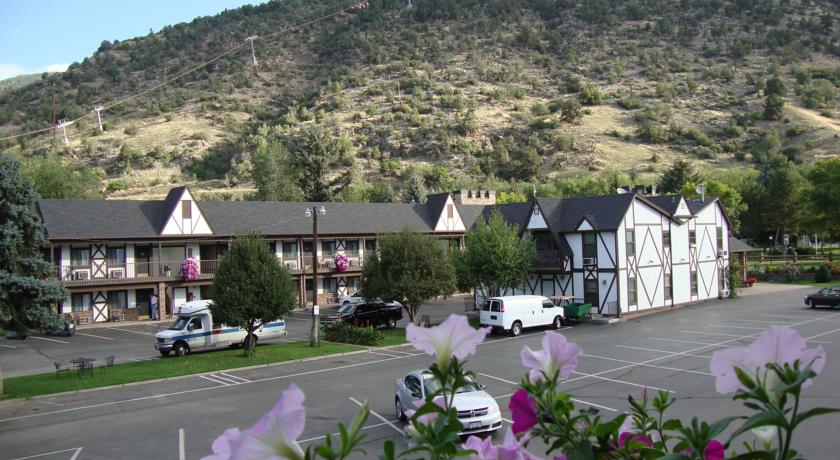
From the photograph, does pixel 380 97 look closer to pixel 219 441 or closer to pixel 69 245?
pixel 69 245

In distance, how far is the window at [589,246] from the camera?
130 feet

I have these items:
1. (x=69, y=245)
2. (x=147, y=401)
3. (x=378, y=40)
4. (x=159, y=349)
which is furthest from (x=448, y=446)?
(x=378, y=40)

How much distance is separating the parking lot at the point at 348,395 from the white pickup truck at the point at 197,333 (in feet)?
21.4

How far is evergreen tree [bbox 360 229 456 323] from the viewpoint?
32.8 meters

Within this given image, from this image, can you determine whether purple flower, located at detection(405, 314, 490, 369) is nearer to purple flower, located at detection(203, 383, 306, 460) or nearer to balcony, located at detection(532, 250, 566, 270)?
purple flower, located at detection(203, 383, 306, 460)

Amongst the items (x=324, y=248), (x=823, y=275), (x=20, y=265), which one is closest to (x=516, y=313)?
(x=20, y=265)

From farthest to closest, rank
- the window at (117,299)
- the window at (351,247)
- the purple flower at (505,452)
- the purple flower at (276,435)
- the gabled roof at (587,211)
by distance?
the window at (351,247)
the window at (117,299)
the gabled roof at (587,211)
the purple flower at (505,452)
the purple flower at (276,435)

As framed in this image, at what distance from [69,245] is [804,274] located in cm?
6203

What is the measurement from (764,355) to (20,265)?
27.5 meters

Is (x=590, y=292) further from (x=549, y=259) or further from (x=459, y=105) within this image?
(x=459, y=105)

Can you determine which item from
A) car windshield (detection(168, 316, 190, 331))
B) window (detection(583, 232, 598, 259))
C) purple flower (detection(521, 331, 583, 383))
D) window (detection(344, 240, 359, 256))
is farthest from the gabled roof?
purple flower (detection(521, 331, 583, 383))

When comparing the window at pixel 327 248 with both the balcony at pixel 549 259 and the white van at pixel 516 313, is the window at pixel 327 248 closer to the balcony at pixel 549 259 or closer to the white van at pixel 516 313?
the balcony at pixel 549 259

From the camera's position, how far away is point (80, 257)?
4331cm

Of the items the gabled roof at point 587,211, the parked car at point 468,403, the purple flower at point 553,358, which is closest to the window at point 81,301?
the gabled roof at point 587,211
